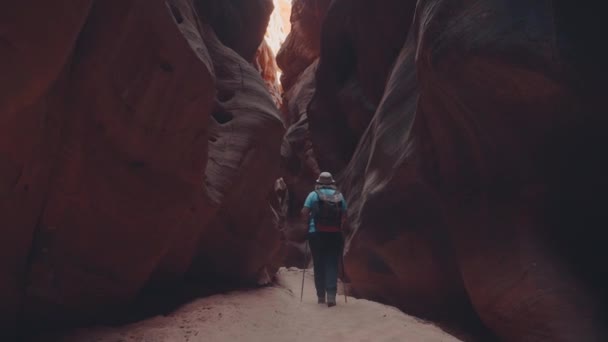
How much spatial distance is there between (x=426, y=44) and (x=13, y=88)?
11.2 feet

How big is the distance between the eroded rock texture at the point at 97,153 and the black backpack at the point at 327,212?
1.45 m

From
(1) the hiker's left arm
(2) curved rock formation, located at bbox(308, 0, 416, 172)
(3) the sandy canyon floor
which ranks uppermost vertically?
(2) curved rock formation, located at bbox(308, 0, 416, 172)

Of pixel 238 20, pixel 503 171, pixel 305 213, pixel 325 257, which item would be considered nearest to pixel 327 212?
pixel 305 213

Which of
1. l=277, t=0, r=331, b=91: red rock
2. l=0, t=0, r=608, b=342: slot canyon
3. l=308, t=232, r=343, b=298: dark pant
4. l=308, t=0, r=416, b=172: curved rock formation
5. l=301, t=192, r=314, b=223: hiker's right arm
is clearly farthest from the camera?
l=277, t=0, r=331, b=91: red rock

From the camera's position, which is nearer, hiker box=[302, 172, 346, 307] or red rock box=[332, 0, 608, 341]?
red rock box=[332, 0, 608, 341]

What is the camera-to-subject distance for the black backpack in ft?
19.7

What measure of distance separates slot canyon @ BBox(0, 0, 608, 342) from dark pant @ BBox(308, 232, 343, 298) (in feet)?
1.87

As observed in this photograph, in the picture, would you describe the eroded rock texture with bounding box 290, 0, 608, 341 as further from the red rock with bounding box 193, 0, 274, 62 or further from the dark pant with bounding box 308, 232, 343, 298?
the red rock with bounding box 193, 0, 274, 62

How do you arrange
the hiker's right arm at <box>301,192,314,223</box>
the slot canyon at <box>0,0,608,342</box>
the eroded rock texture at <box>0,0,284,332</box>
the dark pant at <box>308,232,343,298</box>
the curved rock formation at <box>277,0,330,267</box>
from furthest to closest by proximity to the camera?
the curved rock formation at <box>277,0,330,267</box> < the hiker's right arm at <box>301,192,314,223</box> < the dark pant at <box>308,232,343,298</box> < the slot canyon at <box>0,0,608,342</box> < the eroded rock texture at <box>0,0,284,332</box>

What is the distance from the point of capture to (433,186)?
16.7 feet

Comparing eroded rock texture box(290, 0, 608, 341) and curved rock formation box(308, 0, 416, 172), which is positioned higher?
curved rock formation box(308, 0, 416, 172)

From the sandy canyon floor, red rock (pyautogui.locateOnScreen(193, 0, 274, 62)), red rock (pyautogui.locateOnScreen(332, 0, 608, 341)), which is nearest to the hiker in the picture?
the sandy canyon floor

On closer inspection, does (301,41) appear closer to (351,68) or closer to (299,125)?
(299,125)

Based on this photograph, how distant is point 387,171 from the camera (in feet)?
20.5
